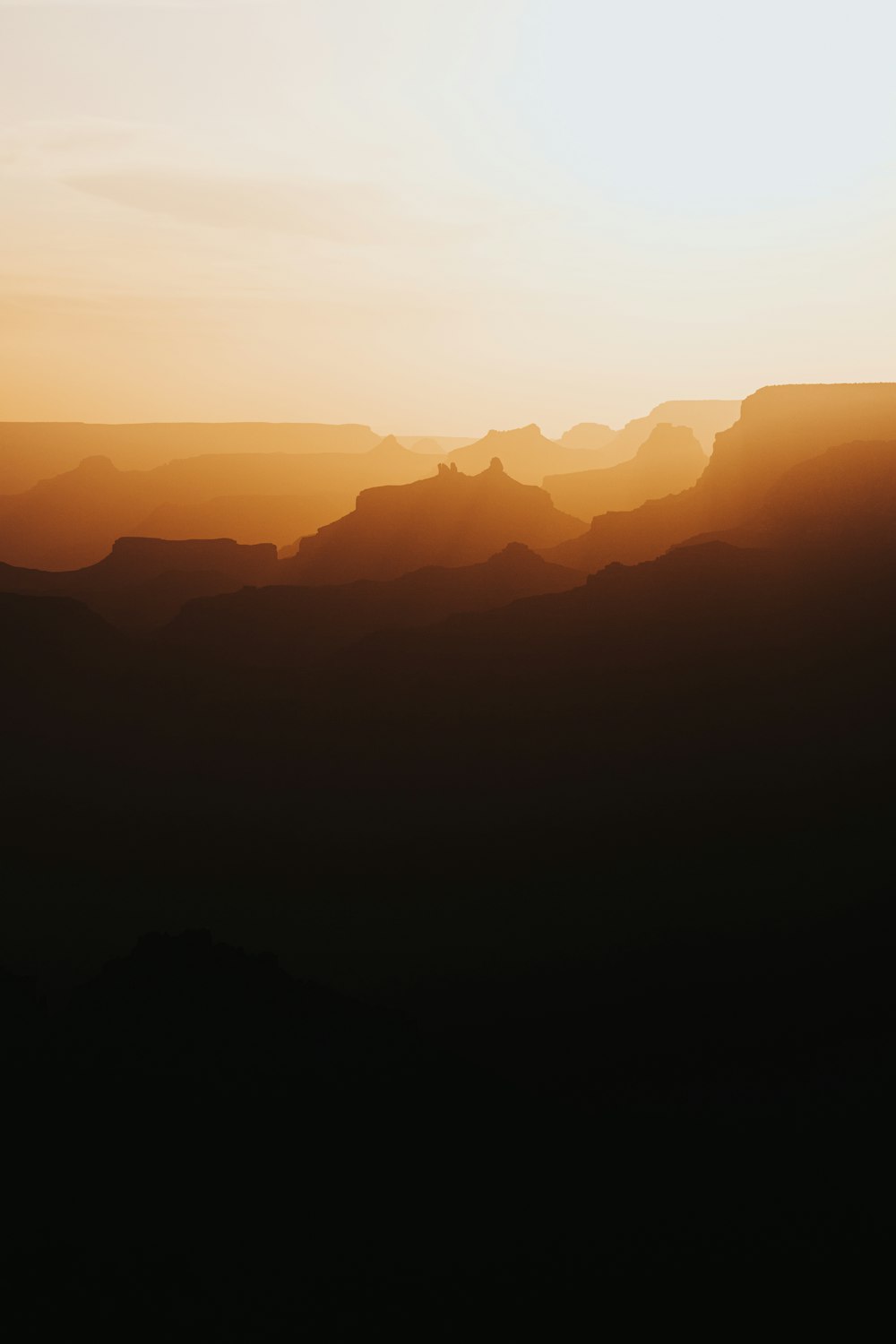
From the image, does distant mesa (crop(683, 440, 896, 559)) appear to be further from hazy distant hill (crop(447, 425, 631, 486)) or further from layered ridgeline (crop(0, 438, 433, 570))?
hazy distant hill (crop(447, 425, 631, 486))

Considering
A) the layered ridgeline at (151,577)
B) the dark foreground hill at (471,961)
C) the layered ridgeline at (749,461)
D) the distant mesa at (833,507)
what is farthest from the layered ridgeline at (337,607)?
the layered ridgeline at (151,577)

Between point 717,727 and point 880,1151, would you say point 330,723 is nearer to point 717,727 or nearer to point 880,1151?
point 717,727

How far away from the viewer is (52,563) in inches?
6186

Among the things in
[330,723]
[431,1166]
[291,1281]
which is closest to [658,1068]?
[431,1166]

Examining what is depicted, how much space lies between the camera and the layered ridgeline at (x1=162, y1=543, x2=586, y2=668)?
7744 cm

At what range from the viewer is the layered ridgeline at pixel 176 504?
486 ft

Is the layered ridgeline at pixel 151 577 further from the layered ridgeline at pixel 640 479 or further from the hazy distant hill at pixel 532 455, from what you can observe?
the hazy distant hill at pixel 532 455

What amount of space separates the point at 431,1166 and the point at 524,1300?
3.78 m

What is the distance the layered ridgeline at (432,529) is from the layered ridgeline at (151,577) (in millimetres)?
3764

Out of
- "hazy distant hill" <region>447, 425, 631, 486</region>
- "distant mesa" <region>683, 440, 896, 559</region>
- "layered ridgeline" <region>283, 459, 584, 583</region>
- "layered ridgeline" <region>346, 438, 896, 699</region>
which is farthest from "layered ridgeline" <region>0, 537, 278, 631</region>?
"hazy distant hill" <region>447, 425, 631, 486</region>

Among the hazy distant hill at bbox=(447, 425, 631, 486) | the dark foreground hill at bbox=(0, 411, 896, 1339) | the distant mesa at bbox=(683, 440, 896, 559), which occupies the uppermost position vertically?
the hazy distant hill at bbox=(447, 425, 631, 486)

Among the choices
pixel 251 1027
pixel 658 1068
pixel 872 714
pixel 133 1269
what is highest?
pixel 872 714

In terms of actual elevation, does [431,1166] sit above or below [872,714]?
below

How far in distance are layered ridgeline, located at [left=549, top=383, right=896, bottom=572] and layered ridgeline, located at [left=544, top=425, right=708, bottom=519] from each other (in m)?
31.5
